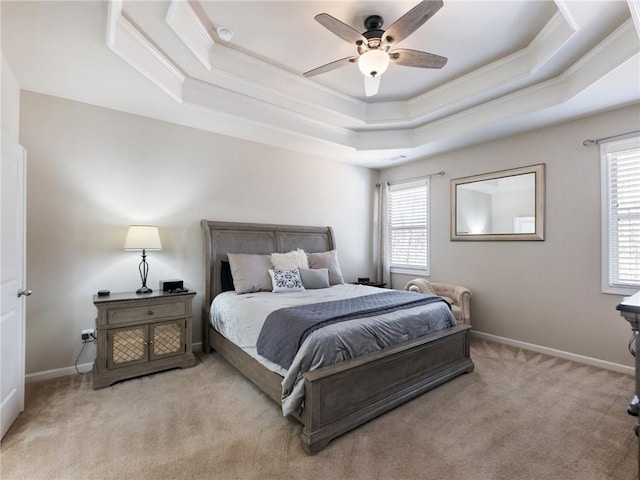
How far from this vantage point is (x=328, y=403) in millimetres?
2020

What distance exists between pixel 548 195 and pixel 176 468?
438cm

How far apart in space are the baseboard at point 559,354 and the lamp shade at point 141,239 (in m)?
4.18

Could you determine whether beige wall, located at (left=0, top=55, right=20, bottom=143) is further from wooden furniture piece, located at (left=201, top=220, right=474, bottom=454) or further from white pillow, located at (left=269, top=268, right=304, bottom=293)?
white pillow, located at (left=269, top=268, right=304, bottom=293)

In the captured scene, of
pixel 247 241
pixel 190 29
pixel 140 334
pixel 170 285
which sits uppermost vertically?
pixel 190 29

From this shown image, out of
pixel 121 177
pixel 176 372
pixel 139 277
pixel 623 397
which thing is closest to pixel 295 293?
pixel 176 372

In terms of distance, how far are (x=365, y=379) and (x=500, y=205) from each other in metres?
3.14

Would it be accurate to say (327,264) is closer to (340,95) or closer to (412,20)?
(340,95)

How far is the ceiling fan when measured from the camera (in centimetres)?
202

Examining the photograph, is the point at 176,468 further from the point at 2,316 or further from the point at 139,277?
the point at 139,277

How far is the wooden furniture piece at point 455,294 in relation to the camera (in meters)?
4.05

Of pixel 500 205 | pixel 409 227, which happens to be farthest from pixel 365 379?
pixel 409 227

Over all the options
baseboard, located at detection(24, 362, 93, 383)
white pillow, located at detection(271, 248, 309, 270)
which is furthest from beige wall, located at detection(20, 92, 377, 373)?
white pillow, located at detection(271, 248, 309, 270)

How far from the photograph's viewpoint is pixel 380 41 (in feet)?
7.61

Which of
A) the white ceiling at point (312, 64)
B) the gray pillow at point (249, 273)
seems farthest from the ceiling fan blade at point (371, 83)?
the gray pillow at point (249, 273)
